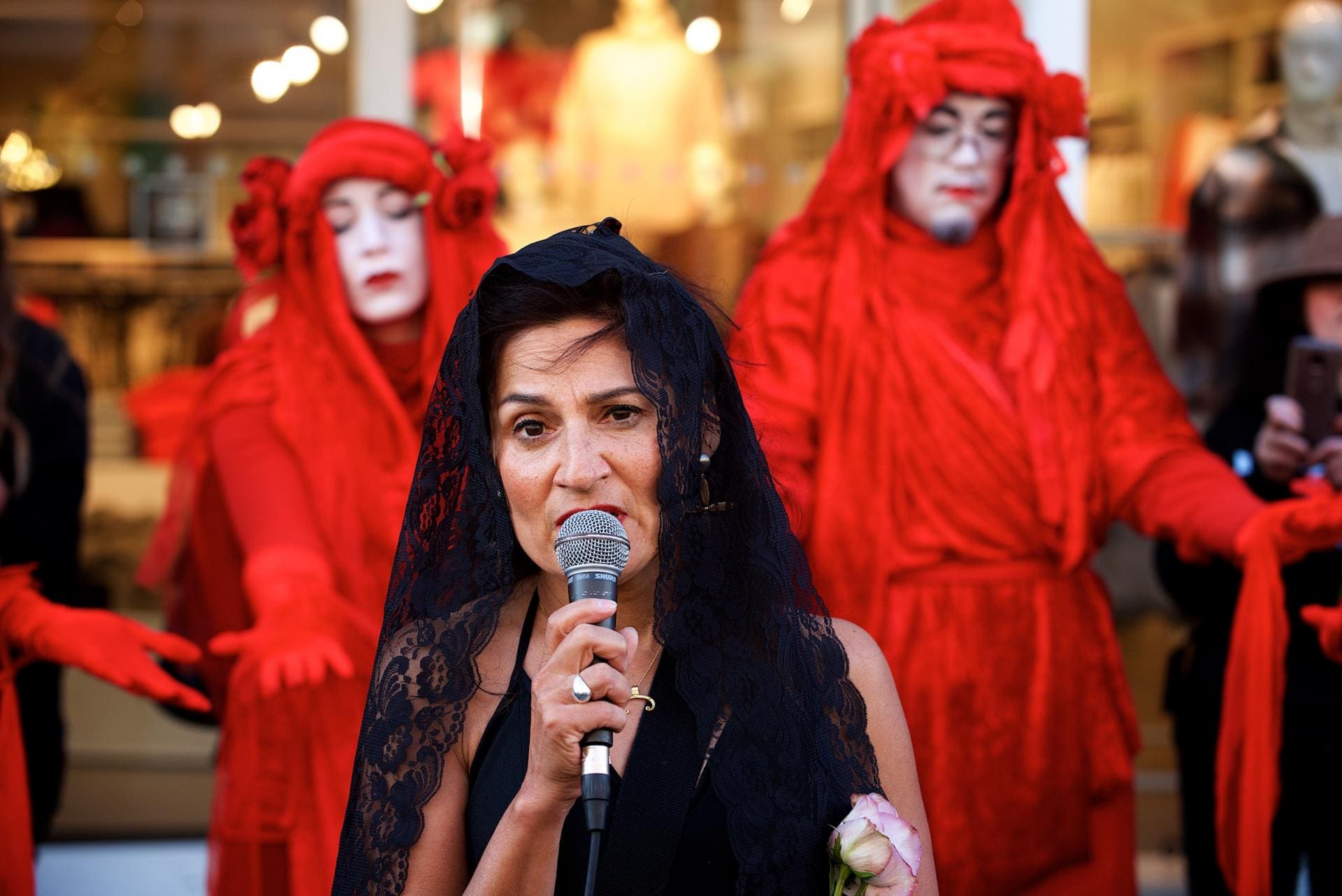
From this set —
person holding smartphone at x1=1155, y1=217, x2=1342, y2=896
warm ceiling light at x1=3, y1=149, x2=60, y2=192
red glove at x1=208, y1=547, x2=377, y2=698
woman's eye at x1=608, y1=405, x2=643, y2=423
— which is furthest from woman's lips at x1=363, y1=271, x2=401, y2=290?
warm ceiling light at x1=3, y1=149, x2=60, y2=192

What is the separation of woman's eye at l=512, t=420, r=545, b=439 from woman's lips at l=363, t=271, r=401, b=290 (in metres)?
1.36

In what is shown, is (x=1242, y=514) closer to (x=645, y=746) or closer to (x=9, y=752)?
(x=645, y=746)

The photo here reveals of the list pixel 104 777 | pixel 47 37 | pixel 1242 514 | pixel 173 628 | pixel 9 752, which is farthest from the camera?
pixel 47 37

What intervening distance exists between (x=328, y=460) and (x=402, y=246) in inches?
17.4

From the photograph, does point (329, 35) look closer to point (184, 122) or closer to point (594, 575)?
point (184, 122)

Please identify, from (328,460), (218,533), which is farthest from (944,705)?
(218,533)

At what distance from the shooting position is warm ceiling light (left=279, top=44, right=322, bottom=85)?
4.61 meters

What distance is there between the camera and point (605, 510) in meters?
1.59

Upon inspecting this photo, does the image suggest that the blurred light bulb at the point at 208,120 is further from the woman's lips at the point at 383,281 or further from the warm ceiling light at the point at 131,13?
the woman's lips at the point at 383,281

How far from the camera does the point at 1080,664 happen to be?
2.82 m

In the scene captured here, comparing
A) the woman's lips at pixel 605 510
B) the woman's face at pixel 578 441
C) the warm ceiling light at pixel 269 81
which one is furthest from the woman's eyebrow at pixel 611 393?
the warm ceiling light at pixel 269 81

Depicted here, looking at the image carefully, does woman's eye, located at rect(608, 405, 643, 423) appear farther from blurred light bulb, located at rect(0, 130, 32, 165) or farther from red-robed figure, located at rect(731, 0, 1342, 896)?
blurred light bulb, located at rect(0, 130, 32, 165)

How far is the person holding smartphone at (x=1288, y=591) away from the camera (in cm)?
280

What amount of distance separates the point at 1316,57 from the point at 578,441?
3799 mm
